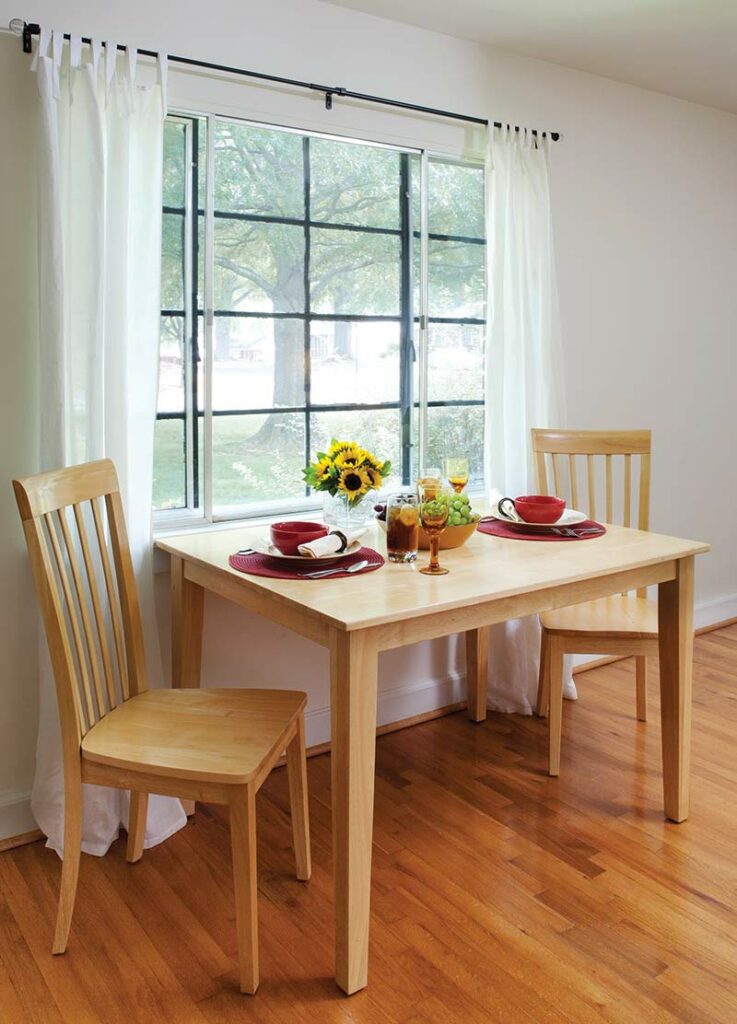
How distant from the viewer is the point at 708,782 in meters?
2.79

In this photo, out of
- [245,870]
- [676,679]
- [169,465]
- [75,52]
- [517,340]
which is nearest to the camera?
[245,870]

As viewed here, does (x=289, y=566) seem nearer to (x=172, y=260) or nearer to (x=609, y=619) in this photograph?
(x=172, y=260)

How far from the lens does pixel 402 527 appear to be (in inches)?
91.4

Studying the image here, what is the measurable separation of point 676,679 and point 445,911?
905mm

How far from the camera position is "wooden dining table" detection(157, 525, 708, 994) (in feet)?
6.19

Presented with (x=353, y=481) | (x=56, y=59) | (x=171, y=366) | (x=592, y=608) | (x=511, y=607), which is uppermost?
(x=56, y=59)

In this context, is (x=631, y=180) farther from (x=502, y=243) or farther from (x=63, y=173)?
(x=63, y=173)

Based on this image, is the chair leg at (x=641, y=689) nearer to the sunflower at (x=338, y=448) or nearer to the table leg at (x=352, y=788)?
the sunflower at (x=338, y=448)

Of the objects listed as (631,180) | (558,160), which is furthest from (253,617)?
(631,180)

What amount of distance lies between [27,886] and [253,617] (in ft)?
3.14

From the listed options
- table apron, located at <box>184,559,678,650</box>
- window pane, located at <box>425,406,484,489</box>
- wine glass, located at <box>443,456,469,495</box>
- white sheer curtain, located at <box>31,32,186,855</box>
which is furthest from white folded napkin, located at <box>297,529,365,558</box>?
window pane, located at <box>425,406,484,489</box>

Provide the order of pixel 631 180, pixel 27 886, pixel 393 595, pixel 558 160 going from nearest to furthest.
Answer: pixel 393 595 < pixel 27 886 < pixel 558 160 < pixel 631 180

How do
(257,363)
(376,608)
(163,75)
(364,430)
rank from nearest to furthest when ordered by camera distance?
1. (376,608)
2. (163,75)
3. (257,363)
4. (364,430)

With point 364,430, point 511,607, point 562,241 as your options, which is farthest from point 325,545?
point 562,241
